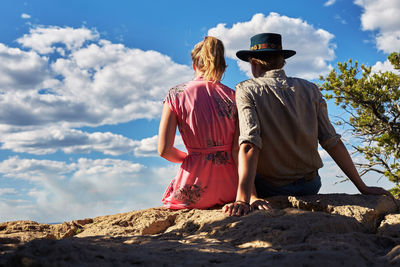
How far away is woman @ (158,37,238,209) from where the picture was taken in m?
4.14

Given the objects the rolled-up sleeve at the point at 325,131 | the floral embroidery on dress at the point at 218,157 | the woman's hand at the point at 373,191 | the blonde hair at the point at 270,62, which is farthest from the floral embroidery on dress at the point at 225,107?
the woman's hand at the point at 373,191

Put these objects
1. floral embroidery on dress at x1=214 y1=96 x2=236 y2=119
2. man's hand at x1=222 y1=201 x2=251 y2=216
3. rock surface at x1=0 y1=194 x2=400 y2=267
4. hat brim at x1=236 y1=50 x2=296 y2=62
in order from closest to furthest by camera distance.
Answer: rock surface at x1=0 y1=194 x2=400 y2=267, man's hand at x1=222 y1=201 x2=251 y2=216, hat brim at x1=236 y1=50 x2=296 y2=62, floral embroidery on dress at x1=214 y1=96 x2=236 y2=119

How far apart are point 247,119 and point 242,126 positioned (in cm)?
8

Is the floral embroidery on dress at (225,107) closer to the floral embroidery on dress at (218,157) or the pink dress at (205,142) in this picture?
the pink dress at (205,142)


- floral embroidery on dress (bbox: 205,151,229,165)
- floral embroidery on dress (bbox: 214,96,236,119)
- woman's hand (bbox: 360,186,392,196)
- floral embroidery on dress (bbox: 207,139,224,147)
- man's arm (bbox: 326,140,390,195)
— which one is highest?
floral embroidery on dress (bbox: 214,96,236,119)

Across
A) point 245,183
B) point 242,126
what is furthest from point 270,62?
point 245,183

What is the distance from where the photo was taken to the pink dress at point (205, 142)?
414 cm

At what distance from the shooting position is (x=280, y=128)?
3.85m

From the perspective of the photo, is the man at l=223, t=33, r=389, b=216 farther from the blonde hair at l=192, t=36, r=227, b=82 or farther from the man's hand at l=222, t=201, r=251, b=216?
the man's hand at l=222, t=201, r=251, b=216

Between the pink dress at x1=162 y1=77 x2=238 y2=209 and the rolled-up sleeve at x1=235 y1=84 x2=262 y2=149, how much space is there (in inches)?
14.8

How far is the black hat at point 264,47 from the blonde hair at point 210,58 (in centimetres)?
22

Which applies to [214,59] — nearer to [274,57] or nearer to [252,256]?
[274,57]

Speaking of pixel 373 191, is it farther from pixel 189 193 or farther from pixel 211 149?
pixel 189 193

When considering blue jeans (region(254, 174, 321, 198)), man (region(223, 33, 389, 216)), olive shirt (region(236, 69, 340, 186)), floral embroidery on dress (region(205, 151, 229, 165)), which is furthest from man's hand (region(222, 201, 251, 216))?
floral embroidery on dress (region(205, 151, 229, 165))
